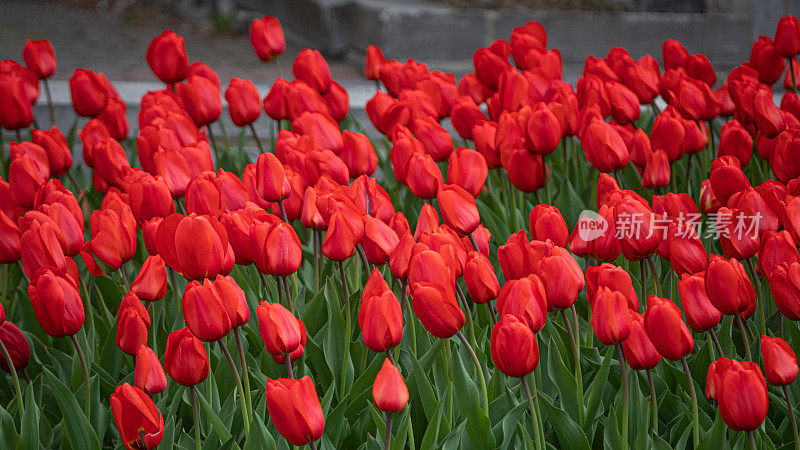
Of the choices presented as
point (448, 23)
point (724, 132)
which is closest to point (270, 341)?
point (724, 132)

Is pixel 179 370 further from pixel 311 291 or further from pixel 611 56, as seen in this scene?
pixel 611 56

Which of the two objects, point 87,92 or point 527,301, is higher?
point 527,301

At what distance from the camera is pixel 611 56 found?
106 inches

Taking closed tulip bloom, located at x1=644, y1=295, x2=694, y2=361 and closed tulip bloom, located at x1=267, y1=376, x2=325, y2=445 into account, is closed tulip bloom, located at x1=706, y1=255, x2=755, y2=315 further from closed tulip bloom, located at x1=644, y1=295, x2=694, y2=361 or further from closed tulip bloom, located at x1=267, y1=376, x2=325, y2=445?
closed tulip bloom, located at x1=267, y1=376, x2=325, y2=445

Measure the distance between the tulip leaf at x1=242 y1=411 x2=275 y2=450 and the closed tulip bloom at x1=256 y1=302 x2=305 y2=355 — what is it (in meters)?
0.10

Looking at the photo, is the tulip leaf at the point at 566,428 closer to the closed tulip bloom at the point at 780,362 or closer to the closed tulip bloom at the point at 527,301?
the closed tulip bloom at the point at 527,301

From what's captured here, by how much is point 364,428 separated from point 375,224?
331mm

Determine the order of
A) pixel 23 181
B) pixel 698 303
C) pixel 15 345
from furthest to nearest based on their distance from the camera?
pixel 23 181, pixel 15 345, pixel 698 303

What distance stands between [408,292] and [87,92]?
1432mm

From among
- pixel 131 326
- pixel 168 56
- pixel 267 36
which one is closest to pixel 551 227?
pixel 131 326

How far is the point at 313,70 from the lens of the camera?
2.45m

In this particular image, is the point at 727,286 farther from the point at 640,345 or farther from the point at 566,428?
the point at 566,428

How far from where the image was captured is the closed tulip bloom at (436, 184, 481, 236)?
1.54 metres

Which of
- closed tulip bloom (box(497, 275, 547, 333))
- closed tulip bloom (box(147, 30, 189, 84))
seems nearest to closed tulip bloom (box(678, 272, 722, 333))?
closed tulip bloom (box(497, 275, 547, 333))
